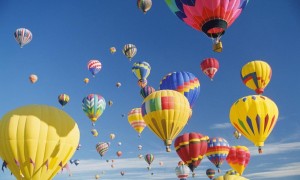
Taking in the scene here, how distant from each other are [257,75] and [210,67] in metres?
4.50

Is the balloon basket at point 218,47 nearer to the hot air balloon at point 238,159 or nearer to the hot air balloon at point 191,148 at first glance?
the hot air balloon at point 191,148

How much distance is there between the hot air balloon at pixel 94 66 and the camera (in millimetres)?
42156

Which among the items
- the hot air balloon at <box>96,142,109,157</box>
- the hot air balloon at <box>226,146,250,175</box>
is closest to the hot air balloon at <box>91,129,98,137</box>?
the hot air balloon at <box>96,142,109,157</box>

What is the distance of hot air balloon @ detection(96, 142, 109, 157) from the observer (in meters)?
47.5

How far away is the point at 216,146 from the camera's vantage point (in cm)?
3148

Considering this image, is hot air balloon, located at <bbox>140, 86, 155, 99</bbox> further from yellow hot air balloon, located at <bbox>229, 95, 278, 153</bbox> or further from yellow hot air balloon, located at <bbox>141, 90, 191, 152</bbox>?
yellow hot air balloon, located at <bbox>141, 90, 191, 152</bbox>

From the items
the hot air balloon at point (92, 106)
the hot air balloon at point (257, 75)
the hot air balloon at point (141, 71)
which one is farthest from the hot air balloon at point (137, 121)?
the hot air balloon at point (257, 75)

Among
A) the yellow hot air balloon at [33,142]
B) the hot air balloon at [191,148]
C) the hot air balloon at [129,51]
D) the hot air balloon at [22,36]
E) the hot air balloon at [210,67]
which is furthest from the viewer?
the hot air balloon at [129,51]

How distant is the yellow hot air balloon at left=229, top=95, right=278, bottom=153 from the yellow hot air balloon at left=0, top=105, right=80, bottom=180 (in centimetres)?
1423

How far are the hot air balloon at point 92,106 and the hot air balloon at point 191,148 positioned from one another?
1235cm

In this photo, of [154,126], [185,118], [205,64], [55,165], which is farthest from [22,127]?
[205,64]

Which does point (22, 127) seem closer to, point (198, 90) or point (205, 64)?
point (198, 90)

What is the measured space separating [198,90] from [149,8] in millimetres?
9399

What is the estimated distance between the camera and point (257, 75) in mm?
28297
